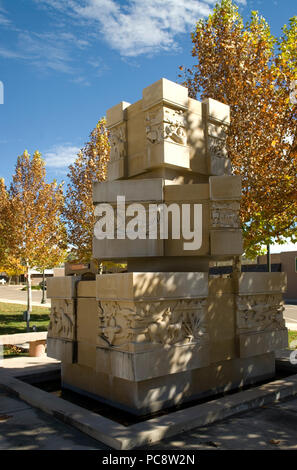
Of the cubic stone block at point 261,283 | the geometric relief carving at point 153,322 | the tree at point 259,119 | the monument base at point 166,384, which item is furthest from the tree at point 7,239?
the cubic stone block at point 261,283

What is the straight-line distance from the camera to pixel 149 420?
473cm

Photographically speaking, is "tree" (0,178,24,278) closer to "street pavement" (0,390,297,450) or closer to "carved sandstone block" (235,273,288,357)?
"street pavement" (0,390,297,450)

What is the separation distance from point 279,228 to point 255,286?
5.71 metres

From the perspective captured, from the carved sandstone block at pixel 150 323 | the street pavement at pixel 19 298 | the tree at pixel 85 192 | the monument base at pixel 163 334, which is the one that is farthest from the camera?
the street pavement at pixel 19 298

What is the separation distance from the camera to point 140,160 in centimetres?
720

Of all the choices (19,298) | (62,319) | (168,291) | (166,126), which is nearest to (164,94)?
(166,126)

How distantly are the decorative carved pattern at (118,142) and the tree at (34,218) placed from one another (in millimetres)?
12909

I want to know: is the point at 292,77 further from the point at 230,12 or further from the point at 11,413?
the point at 11,413

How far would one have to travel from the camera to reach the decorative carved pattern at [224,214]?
6.65m

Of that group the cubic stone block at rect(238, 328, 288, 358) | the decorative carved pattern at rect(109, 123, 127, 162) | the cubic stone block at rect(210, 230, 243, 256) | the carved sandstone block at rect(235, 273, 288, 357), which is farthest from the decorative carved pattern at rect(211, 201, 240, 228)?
the decorative carved pattern at rect(109, 123, 127, 162)

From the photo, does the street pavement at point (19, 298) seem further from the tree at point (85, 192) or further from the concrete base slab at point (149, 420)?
the concrete base slab at point (149, 420)

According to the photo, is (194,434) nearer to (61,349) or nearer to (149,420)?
(149,420)

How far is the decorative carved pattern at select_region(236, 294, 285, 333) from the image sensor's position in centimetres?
667

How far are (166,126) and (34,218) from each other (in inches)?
638
